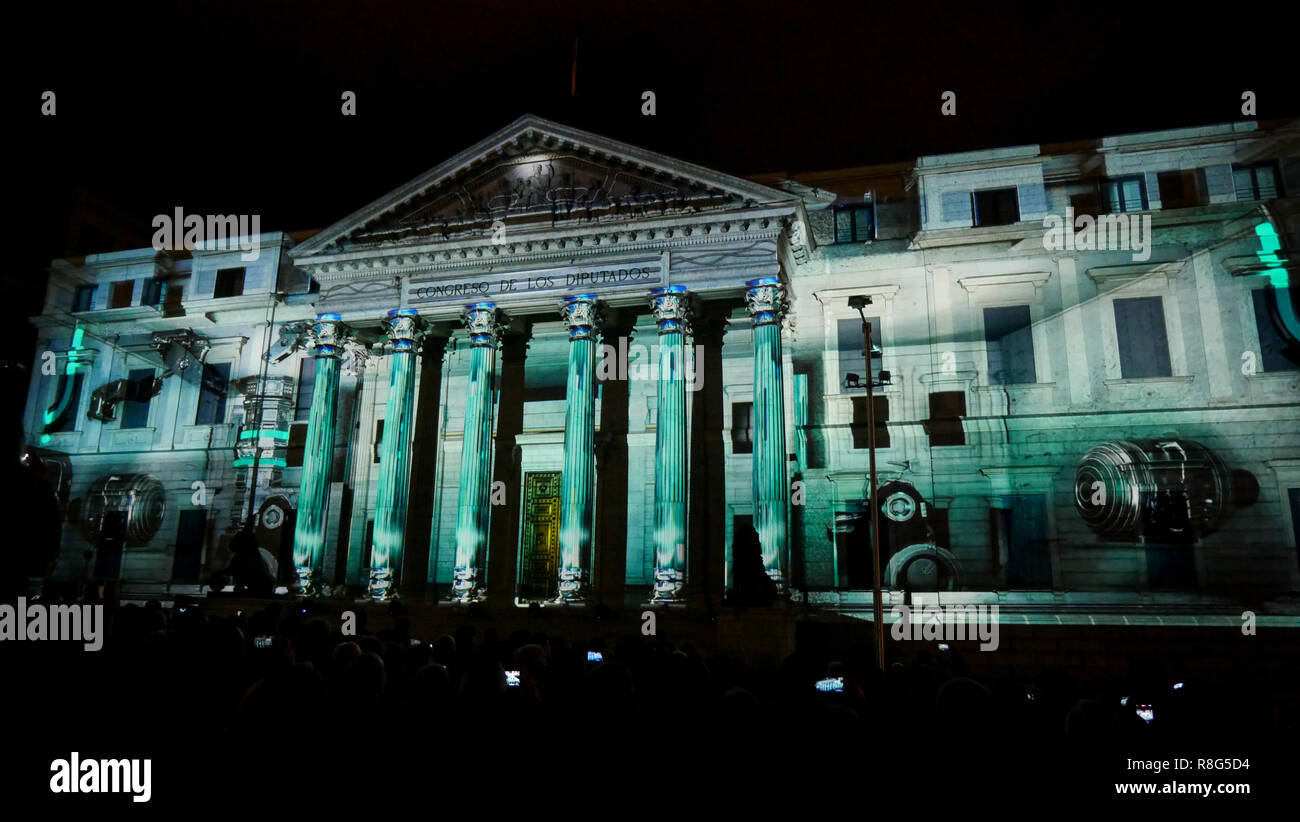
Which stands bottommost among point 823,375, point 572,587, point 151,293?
point 572,587

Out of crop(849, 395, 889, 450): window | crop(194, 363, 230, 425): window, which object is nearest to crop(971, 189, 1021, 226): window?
crop(849, 395, 889, 450): window

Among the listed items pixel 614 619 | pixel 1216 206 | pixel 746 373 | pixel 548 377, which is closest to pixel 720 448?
pixel 746 373

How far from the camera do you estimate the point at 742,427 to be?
2781cm

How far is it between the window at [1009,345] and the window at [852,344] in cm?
376

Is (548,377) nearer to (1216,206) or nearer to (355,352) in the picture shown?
(355,352)

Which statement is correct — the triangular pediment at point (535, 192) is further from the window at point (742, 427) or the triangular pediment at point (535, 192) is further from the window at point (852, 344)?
the window at point (742, 427)

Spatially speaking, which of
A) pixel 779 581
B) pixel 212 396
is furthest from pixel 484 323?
pixel 212 396

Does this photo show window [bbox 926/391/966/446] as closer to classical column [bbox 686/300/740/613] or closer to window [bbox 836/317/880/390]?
window [bbox 836/317/880/390]

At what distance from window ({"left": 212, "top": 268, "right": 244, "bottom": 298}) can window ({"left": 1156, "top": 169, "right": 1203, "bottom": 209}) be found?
37.2 m

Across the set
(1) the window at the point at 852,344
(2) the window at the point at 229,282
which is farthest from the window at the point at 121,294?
(1) the window at the point at 852,344

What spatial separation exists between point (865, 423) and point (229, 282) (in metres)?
28.8

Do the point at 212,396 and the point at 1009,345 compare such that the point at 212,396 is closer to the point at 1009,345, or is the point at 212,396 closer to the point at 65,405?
the point at 65,405

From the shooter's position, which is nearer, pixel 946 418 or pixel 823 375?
pixel 946 418
